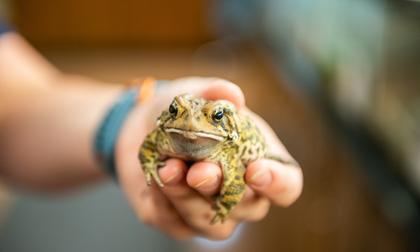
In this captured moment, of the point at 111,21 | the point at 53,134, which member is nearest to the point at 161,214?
the point at 53,134

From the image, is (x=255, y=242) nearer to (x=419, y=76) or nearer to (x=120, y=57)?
(x=419, y=76)

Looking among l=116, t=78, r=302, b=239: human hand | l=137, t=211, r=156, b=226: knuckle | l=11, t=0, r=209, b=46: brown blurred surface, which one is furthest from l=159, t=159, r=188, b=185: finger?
l=11, t=0, r=209, b=46: brown blurred surface

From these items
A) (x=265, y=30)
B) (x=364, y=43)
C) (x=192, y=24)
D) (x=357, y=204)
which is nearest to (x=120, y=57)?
(x=192, y=24)

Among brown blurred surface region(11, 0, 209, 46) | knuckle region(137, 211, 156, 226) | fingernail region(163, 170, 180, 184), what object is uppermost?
brown blurred surface region(11, 0, 209, 46)

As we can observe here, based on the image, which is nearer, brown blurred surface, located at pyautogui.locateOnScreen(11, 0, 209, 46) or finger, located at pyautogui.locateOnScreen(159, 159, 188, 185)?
finger, located at pyautogui.locateOnScreen(159, 159, 188, 185)

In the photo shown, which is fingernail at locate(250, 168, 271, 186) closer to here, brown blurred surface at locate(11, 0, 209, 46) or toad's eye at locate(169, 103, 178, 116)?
toad's eye at locate(169, 103, 178, 116)

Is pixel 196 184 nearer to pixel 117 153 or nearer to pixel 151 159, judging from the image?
pixel 151 159

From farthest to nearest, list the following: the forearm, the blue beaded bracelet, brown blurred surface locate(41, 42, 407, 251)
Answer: the forearm, the blue beaded bracelet, brown blurred surface locate(41, 42, 407, 251)
